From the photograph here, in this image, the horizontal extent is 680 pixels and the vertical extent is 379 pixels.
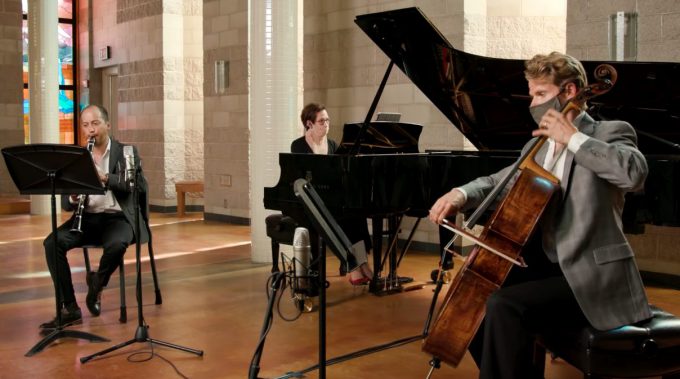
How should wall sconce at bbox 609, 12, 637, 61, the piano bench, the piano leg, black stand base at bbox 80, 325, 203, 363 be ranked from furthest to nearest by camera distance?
wall sconce at bbox 609, 12, 637, 61 → the piano leg → black stand base at bbox 80, 325, 203, 363 → the piano bench

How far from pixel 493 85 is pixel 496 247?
1.91m

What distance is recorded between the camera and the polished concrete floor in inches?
152

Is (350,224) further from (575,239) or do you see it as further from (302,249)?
(575,239)

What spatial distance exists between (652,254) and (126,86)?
355 inches

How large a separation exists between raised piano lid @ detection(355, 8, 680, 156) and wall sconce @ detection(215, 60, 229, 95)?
5.85m

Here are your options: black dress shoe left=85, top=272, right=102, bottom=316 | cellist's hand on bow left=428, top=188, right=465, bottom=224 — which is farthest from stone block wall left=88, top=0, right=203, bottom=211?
cellist's hand on bow left=428, top=188, right=465, bottom=224

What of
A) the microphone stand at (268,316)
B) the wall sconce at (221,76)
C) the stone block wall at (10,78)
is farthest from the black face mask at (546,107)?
the stone block wall at (10,78)

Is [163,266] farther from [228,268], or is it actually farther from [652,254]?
[652,254]

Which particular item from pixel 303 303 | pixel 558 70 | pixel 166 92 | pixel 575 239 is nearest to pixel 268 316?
pixel 575 239

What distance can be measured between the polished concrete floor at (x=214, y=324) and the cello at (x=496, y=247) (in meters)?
1.02

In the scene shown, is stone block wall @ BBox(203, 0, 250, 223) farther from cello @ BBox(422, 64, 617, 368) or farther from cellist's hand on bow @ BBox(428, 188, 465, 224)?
cello @ BBox(422, 64, 617, 368)

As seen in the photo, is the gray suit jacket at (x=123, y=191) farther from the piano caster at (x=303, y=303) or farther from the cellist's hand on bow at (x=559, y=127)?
the cellist's hand on bow at (x=559, y=127)

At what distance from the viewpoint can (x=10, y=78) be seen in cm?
1295

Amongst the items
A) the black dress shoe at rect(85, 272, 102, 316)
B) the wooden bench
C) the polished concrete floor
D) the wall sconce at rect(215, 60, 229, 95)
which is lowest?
the polished concrete floor
